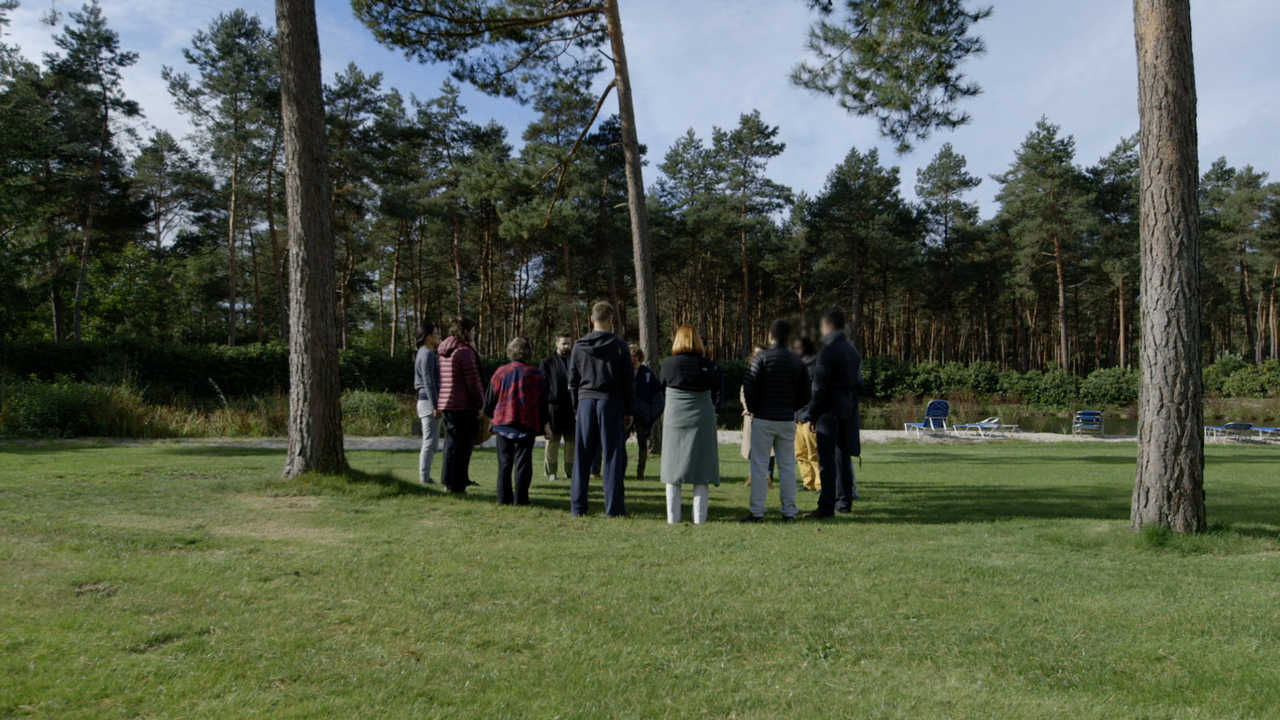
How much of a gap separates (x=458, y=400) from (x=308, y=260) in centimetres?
204

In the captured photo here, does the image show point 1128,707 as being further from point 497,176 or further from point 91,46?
point 91,46

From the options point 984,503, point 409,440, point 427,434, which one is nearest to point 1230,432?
point 984,503

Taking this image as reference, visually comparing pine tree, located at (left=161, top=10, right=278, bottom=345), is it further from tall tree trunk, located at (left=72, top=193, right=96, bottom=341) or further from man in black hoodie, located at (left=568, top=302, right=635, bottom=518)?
man in black hoodie, located at (left=568, top=302, right=635, bottom=518)

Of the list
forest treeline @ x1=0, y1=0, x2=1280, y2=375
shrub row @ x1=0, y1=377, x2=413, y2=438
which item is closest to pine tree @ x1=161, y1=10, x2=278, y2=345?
forest treeline @ x1=0, y1=0, x2=1280, y2=375

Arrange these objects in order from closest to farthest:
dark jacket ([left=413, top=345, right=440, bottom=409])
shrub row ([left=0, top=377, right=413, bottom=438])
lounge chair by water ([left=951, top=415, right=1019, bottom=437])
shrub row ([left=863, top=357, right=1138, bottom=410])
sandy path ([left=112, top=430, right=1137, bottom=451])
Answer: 1. dark jacket ([left=413, top=345, right=440, bottom=409])
2. sandy path ([left=112, top=430, right=1137, bottom=451])
3. shrub row ([left=0, top=377, right=413, bottom=438])
4. lounge chair by water ([left=951, top=415, right=1019, bottom=437])
5. shrub row ([left=863, top=357, right=1138, bottom=410])

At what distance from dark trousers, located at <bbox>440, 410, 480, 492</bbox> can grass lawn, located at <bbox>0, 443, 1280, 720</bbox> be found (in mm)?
754

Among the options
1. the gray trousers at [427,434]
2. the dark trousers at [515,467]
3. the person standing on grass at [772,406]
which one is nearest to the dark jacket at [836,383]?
the person standing on grass at [772,406]

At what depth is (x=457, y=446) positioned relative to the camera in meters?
8.09

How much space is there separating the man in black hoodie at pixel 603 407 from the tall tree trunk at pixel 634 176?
596cm

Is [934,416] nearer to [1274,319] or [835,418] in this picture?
[835,418]

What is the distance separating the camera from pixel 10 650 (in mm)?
3223

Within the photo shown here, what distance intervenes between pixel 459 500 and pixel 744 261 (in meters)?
35.7

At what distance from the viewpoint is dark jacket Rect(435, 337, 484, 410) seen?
7.95 metres

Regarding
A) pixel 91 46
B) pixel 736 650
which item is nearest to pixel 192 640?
pixel 736 650
